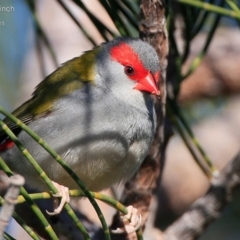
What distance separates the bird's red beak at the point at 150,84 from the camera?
112 inches

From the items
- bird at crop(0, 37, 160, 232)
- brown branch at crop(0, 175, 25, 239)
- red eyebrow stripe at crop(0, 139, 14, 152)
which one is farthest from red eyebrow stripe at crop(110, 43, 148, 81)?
brown branch at crop(0, 175, 25, 239)

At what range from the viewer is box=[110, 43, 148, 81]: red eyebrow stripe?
3.12 m

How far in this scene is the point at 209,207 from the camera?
2.55 metres

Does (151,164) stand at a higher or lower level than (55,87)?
lower

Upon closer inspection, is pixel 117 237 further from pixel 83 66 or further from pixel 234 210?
pixel 234 210

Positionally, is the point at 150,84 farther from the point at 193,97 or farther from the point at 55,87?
the point at 193,97

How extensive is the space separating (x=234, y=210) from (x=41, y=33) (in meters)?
2.73

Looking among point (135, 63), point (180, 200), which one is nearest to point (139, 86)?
point (135, 63)

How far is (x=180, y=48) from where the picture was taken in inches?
113

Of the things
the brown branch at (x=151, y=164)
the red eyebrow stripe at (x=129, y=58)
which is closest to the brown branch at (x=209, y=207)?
the brown branch at (x=151, y=164)

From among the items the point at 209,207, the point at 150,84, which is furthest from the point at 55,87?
the point at 209,207

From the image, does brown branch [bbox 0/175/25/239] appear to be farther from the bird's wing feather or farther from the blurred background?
the blurred background

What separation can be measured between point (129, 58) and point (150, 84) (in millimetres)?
324

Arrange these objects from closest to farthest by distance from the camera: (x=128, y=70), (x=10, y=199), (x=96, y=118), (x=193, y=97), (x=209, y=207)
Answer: (x=10, y=199) < (x=209, y=207) < (x=96, y=118) < (x=128, y=70) < (x=193, y=97)
